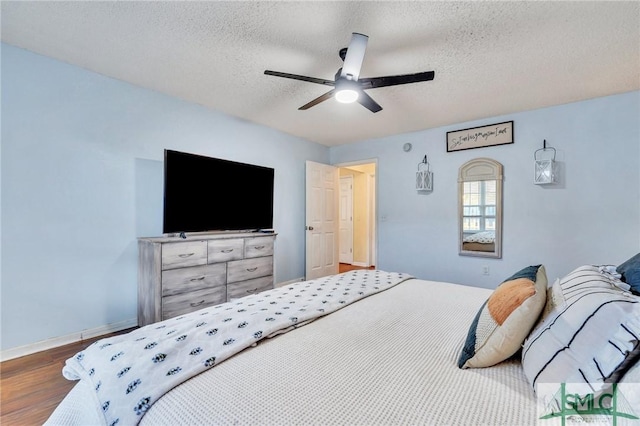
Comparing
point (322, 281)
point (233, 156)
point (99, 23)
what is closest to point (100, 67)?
point (99, 23)

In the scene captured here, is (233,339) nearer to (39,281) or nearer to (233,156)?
(39,281)

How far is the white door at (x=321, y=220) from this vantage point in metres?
4.80

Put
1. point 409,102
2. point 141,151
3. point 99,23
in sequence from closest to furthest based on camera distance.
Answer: point 99,23
point 141,151
point 409,102

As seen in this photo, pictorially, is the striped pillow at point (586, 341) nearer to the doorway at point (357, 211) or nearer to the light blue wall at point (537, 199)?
the light blue wall at point (537, 199)

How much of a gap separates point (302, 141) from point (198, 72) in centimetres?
233

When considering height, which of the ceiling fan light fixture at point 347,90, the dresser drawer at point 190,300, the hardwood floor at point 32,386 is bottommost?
the hardwood floor at point 32,386

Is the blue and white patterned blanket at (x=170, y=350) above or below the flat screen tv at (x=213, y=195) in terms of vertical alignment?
below

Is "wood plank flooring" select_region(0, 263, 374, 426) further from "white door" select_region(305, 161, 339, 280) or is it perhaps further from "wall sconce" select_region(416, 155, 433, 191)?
"wall sconce" select_region(416, 155, 433, 191)

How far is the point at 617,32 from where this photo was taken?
2.03 metres

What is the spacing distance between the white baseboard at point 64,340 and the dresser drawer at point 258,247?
1.30 meters

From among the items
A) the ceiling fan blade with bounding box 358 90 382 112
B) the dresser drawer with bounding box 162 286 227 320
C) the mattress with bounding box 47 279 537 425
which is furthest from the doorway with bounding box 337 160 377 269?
the mattress with bounding box 47 279 537 425

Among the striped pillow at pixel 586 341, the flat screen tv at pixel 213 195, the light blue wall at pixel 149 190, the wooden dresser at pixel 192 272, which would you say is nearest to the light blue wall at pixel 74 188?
the light blue wall at pixel 149 190

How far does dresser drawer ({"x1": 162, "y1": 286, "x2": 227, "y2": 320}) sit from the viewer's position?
2.66m

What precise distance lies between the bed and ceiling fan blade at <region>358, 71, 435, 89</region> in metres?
1.39
